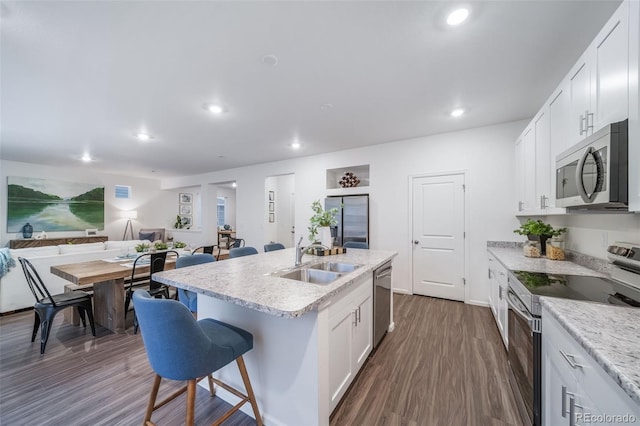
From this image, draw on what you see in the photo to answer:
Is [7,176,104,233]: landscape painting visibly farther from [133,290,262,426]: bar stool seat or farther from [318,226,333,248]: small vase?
[133,290,262,426]: bar stool seat

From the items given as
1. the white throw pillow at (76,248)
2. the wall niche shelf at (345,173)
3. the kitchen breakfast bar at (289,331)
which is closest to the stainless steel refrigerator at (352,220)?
the wall niche shelf at (345,173)

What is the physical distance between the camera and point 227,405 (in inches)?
67.2

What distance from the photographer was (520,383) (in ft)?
5.26

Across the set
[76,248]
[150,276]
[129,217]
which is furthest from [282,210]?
[129,217]

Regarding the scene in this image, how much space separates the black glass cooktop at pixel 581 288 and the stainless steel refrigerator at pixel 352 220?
2.73 metres

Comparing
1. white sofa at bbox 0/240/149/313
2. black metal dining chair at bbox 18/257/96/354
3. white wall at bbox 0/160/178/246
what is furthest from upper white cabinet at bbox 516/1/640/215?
white wall at bbox 0/160/178/246

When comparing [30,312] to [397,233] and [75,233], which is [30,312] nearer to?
[75,233]

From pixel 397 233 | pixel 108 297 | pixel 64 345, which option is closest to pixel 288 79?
pixel 397 233

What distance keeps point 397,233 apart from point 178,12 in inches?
154

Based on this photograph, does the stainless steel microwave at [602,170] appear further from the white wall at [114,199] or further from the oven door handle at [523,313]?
the white wall at [114,199]

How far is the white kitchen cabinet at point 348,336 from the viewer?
1533mm

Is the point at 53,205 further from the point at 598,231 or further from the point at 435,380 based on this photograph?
the point at 598,231

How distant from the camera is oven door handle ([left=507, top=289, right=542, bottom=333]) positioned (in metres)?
1.33

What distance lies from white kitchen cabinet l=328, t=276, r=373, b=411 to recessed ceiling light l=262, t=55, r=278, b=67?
6.60 ft
